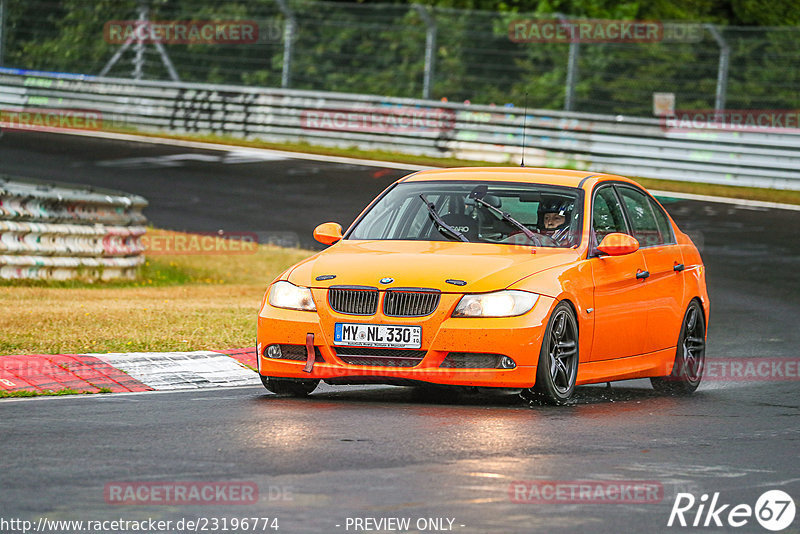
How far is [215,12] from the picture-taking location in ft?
115

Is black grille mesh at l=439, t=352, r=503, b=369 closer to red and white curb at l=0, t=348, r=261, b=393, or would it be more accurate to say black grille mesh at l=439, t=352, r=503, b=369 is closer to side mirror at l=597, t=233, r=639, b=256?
side mirror at l=597, t=233, r=639, b=256

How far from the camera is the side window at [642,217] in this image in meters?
11.1

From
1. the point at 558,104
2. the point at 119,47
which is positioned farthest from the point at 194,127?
the point at 558,104

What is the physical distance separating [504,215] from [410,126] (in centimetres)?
1998

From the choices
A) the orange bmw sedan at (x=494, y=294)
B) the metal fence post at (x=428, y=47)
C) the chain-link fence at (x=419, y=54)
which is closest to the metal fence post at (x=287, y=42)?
the chain-link fence at (x=419, y=54)

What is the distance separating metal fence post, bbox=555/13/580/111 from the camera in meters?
28.4

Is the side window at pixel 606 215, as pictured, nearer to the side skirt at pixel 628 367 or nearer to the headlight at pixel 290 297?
the side skirt at pixel 628 367

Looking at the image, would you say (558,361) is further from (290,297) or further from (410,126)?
(410,126)

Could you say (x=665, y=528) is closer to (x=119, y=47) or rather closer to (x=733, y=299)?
(x=733, y=299)

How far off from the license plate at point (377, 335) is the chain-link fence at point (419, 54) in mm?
19178

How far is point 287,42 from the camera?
32.0 m

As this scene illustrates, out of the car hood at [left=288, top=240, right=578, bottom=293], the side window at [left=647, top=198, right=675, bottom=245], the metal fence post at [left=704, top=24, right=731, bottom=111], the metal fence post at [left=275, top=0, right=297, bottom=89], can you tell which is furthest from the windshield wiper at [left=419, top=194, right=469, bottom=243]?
the metal fence post at [left=275, top=0, right=297, bottom=89]

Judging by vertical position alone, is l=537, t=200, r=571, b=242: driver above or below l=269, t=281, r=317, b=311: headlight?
above

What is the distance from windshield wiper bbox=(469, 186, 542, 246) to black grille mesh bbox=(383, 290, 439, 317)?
121 cm
